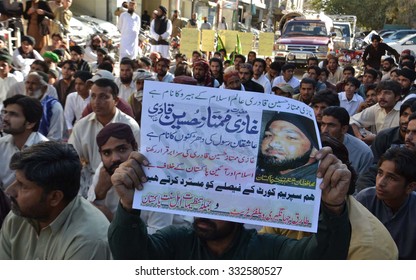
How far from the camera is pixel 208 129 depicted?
1.95 m

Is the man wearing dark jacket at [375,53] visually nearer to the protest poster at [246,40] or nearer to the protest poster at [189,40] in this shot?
the protest poster at [246,40]

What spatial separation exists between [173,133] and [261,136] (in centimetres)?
32

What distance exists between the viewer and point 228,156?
1.95m

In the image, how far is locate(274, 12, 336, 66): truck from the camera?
60.1 feet

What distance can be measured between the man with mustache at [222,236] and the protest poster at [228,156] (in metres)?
0.05

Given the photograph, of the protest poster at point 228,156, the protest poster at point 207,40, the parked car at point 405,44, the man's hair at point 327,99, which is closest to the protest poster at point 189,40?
the protest poster at point 207,40

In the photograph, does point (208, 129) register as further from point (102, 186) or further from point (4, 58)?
point (4, 58)

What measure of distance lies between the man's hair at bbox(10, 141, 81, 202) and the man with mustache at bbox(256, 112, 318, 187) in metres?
0.95

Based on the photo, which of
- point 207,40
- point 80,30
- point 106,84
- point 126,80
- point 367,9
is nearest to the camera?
point 106,84

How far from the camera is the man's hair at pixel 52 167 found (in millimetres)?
2334

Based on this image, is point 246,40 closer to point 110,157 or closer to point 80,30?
point 80,30

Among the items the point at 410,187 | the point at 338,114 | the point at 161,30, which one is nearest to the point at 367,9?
the point at 161,30

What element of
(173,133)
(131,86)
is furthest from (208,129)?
(131,86)

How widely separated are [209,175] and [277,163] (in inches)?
9.7
